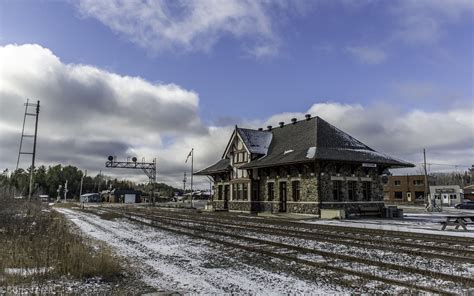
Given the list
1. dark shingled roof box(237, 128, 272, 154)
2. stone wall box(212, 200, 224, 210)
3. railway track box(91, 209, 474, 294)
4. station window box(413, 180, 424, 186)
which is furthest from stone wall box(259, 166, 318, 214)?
station window box(413, 180, 424, 186)

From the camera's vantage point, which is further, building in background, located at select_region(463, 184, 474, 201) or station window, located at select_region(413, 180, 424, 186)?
building in background, located at select_region(463, 184, 474, 201)

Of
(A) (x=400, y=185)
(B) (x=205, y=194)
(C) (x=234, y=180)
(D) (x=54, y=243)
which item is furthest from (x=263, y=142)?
(B) (x=205, y=194)

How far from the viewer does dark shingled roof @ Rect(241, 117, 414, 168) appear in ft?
95.5

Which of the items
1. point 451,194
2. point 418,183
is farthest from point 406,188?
point 451,194

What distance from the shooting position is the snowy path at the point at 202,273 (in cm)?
726

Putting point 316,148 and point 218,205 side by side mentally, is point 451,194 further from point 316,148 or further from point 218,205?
point 316,148

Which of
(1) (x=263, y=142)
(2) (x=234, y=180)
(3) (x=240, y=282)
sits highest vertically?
(1) (x=263, y=142)

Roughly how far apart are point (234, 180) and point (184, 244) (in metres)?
25.6

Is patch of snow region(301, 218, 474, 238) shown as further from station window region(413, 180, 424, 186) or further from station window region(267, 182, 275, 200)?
station window region(413, 180, 424, 186)

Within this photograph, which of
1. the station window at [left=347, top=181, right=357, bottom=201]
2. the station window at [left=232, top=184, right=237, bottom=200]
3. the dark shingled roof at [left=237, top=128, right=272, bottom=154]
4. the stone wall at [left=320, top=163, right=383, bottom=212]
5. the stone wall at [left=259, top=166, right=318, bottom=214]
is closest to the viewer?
the stone wall at [left=320, top=163, right=383, bottom=212]

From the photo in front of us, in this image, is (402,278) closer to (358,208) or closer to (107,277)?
(107,277)

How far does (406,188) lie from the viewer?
8706 centimetres

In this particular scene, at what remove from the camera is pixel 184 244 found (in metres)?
13.6

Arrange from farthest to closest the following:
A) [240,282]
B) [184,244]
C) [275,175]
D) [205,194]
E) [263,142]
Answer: [205,194] < [263,142] < [275,175] < [184,244] < [240,282]
